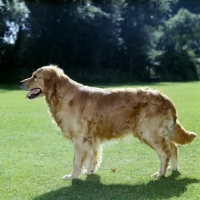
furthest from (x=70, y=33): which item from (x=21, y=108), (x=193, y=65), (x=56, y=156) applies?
(x=56, y=156)

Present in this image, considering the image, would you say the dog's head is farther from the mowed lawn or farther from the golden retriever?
the mowed lawn

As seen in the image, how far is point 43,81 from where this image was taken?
6871 mm

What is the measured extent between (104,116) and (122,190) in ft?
4.65

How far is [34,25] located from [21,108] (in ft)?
102

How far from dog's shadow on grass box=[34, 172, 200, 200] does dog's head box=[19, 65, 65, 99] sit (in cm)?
179

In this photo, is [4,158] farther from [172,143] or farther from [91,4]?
[91,4]

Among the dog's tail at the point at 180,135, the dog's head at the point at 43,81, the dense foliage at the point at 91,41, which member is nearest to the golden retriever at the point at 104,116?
the dog's head at the point at 43,81

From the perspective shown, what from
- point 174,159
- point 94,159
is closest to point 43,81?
point 94,159

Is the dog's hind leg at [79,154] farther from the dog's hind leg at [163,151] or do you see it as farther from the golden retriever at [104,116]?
the dog's hind leg at [163,151]

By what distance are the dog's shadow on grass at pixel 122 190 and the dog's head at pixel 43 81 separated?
1794 millimetres

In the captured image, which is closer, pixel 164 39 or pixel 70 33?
pixel 70 33

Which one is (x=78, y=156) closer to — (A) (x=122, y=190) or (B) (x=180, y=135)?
(A) (x=122, y=190)

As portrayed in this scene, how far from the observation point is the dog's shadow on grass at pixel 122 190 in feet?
18.4

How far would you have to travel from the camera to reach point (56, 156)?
27.4ft
